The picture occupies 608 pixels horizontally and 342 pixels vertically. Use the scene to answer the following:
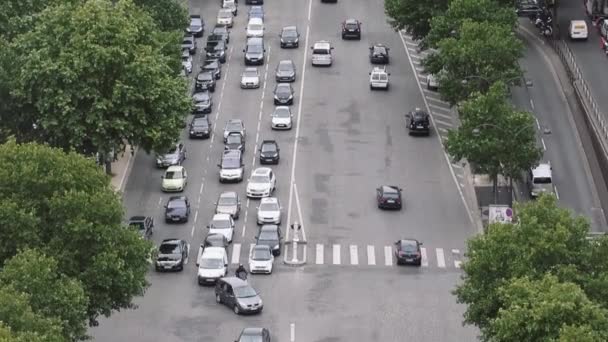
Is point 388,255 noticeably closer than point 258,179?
Yes

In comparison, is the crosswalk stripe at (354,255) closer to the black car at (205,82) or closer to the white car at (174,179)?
the white car at (174,179)

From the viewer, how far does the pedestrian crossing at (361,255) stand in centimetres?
11912

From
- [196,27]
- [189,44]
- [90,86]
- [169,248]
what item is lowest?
[196,27]

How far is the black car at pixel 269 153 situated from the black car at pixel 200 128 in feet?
18.7

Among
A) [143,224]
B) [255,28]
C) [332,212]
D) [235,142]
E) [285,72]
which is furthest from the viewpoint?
[255,28]

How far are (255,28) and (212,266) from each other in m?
53.4

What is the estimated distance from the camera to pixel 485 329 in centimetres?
9762

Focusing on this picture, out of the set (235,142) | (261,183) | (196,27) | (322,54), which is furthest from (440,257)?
(196,27)

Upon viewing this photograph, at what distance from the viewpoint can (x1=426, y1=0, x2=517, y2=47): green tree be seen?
5645 inches

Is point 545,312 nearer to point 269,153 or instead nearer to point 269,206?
point 269,206

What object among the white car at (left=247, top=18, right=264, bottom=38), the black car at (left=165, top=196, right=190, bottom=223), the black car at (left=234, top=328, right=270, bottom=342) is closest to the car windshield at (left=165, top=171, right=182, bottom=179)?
the black car at (left=165, top=196, right=190, bottom=223)

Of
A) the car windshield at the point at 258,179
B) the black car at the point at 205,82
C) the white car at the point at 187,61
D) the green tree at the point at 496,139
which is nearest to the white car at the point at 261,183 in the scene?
the car windshield at the point at 258,179

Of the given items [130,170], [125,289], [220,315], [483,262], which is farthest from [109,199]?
[130,170]

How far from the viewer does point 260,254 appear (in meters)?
117
